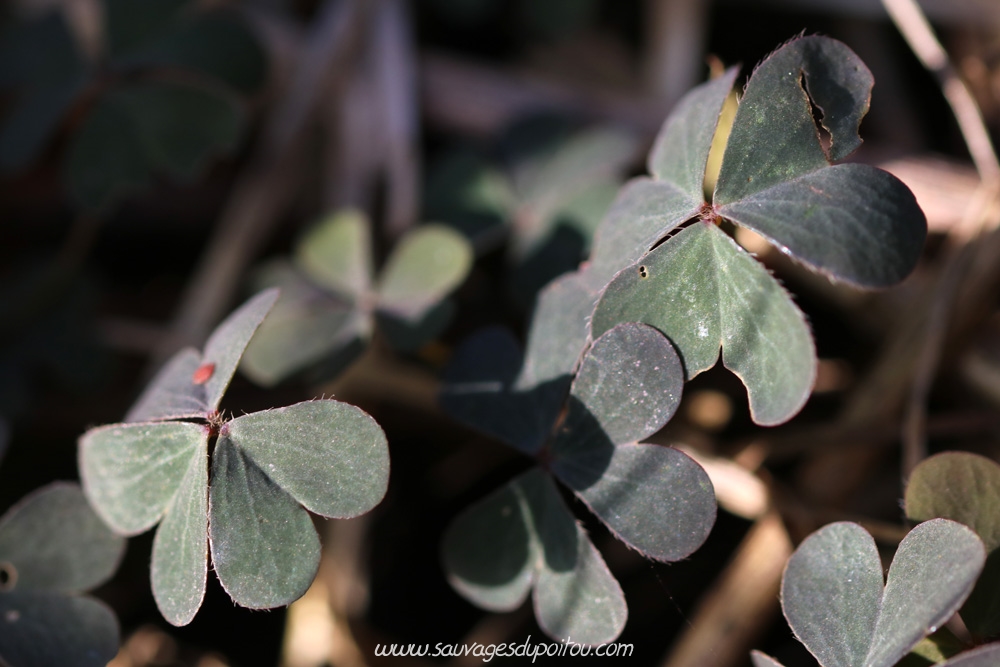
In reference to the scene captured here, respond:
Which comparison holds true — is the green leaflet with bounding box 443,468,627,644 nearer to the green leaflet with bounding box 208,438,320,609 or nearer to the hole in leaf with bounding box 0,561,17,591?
the green leaflet with bounding box 208,438,320,609

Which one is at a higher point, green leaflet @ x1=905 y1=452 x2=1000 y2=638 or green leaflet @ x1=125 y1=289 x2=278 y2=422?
green leaflet @ x1=125 y1=289 x2=278 y2=422

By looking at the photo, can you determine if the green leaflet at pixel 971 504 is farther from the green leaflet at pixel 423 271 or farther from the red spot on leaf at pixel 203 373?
the red spot on leaf at pixel 203 373

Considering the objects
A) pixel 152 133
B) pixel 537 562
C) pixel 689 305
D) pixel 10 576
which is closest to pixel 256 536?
pixel 537 562

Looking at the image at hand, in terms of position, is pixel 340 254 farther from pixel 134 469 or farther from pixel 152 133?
pixel 134 469

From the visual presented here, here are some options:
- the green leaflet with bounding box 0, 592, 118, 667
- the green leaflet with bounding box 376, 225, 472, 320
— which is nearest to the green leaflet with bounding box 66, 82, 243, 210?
the green leaflet with bounding box 376, 225, 472, 320

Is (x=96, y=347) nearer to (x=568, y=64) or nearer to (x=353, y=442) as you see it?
(x=353, y=442)

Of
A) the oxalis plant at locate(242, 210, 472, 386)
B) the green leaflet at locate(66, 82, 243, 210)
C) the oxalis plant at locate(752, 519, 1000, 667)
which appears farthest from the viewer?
the green leaflet at locate(66, 82, 243, 210)

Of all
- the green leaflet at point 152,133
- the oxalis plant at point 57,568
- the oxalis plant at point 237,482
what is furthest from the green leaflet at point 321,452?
the green leaflet at point 152,133
